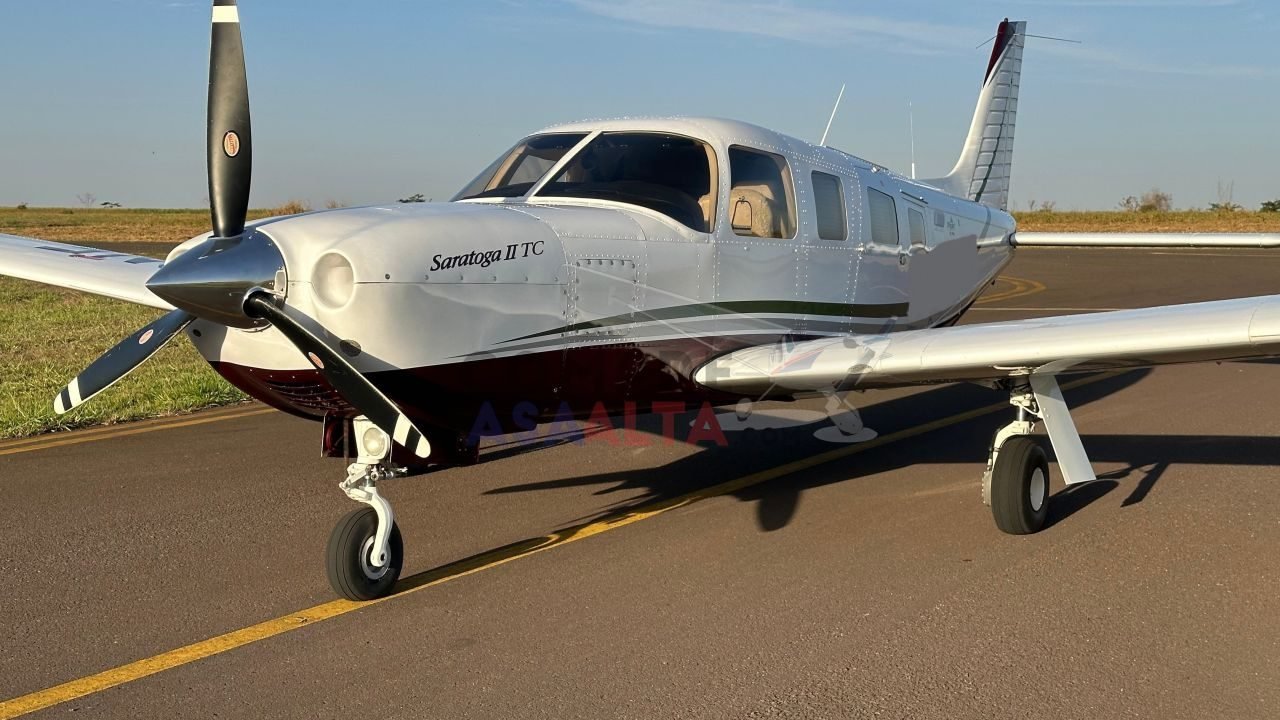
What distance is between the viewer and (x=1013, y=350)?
19.6 feet

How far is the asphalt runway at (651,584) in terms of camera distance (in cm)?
407

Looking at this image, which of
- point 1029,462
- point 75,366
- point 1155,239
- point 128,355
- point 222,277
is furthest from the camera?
point 75,366

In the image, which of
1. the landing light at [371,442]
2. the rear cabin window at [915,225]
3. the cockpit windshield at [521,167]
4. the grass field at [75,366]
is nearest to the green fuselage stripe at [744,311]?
the rear cabin window at [915,225]

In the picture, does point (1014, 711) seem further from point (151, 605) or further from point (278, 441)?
point (278, 441)

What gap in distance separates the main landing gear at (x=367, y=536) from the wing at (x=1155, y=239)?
6937mm

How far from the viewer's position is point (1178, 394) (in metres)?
10.7

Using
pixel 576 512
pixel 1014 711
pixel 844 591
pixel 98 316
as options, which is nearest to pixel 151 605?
pixel 576 512

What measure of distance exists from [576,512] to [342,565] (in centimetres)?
190

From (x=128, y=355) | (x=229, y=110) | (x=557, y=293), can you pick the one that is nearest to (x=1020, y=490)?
(x=557, y=293)

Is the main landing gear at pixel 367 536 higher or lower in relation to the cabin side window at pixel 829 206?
lower

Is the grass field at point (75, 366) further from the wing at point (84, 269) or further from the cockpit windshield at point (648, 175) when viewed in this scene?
the cockpit windshield at point (648, 175)

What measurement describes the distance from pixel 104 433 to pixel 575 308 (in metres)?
5.07

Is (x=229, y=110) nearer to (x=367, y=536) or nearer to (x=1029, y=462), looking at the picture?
(x=367, y=536)

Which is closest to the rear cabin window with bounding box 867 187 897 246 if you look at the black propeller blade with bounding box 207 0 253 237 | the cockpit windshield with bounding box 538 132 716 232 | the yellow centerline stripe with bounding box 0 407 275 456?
the cockpit windshield with bounding box 538 132 716 232
